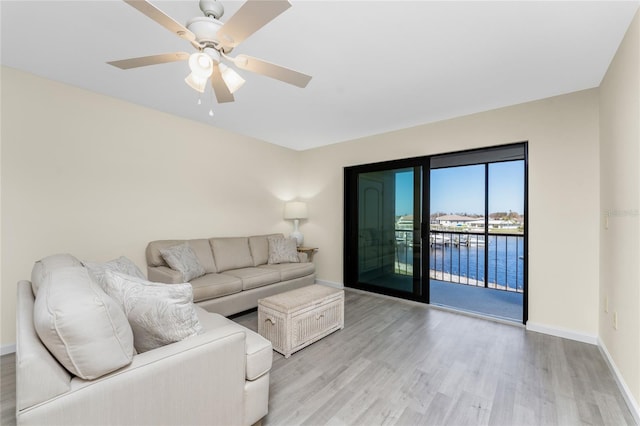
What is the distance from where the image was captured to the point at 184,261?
10.2 feet

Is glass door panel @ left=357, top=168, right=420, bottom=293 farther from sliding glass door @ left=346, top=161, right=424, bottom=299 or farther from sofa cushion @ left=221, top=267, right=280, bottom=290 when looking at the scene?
sofa cushion @ left=221, top=267, right=280, bottom=290

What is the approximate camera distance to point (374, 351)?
2.48 m

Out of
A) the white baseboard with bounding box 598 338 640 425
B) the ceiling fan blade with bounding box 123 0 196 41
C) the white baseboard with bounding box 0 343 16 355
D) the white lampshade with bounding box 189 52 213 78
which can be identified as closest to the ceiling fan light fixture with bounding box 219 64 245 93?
the white lampshade with bounding box 189 52 213 78

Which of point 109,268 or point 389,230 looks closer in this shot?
point 109,268

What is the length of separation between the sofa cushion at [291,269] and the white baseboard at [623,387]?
10.6 feet

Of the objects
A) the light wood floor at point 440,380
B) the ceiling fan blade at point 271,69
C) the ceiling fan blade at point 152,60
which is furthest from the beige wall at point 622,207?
the ceiling fan blade at point 152,60

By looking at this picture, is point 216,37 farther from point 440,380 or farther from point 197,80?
point 440,380

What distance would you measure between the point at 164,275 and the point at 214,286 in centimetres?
55

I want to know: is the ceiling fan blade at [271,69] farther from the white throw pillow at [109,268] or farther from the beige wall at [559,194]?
the beige wall at [559,194]

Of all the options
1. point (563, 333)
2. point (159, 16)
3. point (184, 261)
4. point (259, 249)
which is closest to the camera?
point (159, 16)

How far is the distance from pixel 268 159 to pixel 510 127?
3.48 metres

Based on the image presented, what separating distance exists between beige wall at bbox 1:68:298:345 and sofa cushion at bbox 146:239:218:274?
15cm

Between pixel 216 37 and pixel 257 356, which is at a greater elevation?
pixel 216 37

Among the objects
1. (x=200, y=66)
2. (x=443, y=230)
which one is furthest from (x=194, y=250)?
(x=443, y=230)
